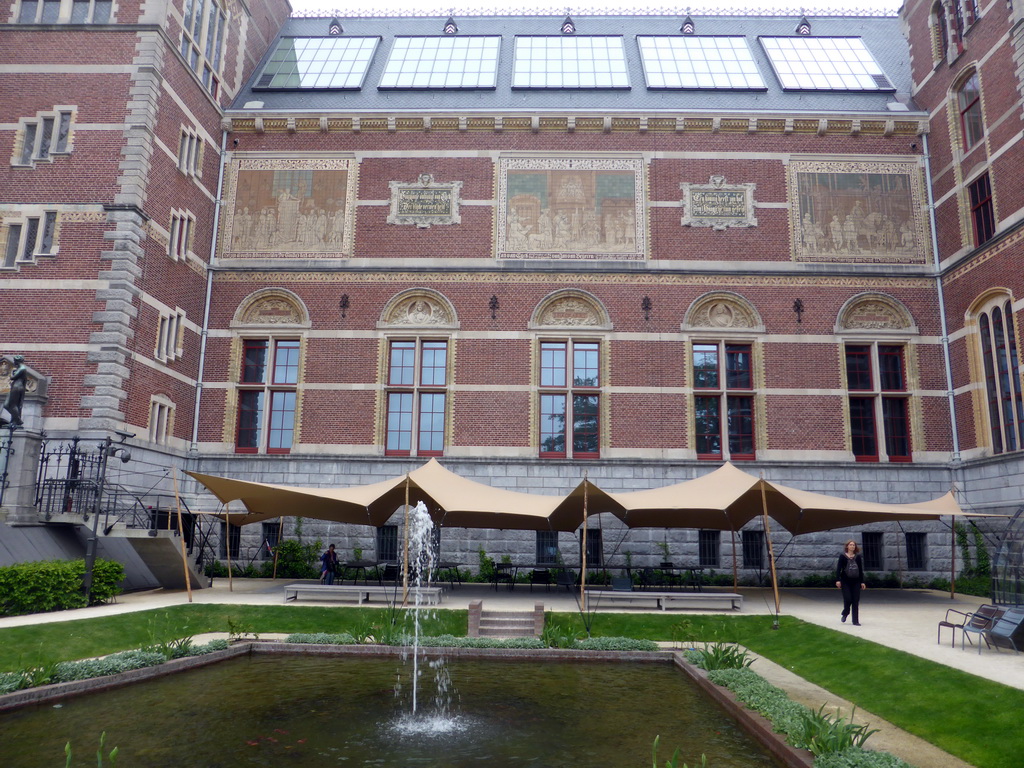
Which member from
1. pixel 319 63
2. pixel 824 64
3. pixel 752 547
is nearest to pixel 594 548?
pixel 752 547

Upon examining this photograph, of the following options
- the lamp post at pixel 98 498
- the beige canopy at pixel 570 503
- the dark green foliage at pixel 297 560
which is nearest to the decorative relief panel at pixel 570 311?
the beige canopy at pixel 570 503

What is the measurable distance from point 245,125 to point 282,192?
2523mm

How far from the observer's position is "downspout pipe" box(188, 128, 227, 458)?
20422 mm

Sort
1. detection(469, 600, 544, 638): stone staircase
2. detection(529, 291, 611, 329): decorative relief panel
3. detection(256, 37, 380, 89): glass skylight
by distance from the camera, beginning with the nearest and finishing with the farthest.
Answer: detection(469, 600, 544, 638): stone staircase → detection(529, 291, 611, 329): decorative relief panel → detection(256, 37, 380, 89): glass skylight

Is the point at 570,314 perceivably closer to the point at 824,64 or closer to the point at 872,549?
the point at 872,549

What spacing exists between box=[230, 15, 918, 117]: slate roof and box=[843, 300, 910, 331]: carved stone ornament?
18.9ft

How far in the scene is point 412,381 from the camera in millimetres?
20734

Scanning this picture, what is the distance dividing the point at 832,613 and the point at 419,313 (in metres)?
12.9

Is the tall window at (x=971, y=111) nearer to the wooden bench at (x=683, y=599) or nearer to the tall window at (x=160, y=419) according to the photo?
the wooden bench at (x=683, y=599)

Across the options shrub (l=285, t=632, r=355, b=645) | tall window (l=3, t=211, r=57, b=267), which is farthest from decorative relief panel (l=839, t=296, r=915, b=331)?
tall window (l=3, t=211, r=57, b=267)

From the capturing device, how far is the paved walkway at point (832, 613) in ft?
25.9

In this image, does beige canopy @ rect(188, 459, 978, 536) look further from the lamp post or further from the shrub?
the shrub

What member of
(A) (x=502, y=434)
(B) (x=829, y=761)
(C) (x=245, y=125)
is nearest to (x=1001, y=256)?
(A) (x=502, y=434)

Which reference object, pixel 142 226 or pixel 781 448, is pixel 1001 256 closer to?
pixel 781 448
